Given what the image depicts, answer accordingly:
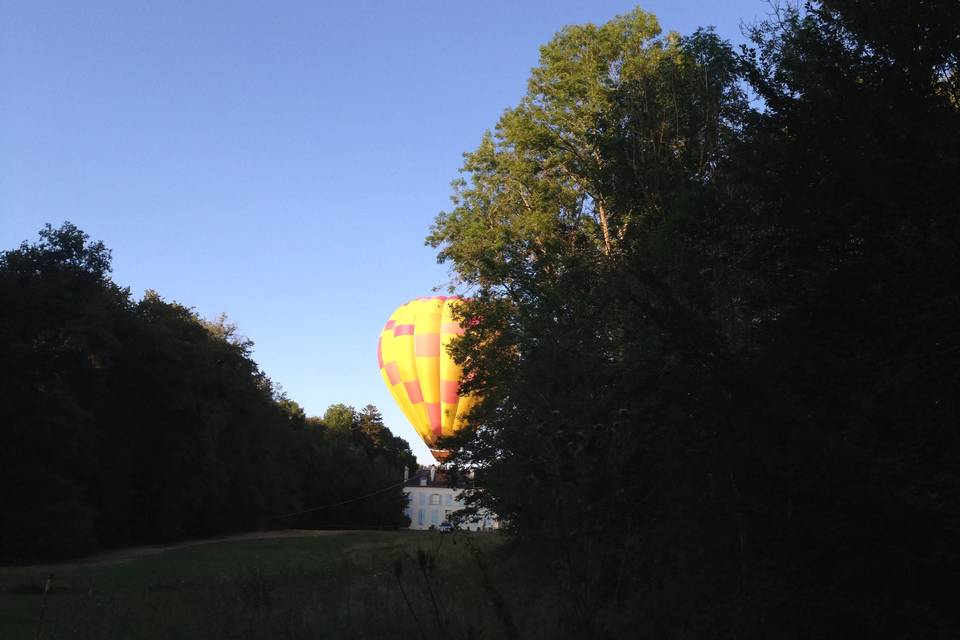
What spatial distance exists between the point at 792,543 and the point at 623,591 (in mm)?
2277

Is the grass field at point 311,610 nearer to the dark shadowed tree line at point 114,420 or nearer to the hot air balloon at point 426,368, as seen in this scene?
the dark shadowed tree line at point 114,420

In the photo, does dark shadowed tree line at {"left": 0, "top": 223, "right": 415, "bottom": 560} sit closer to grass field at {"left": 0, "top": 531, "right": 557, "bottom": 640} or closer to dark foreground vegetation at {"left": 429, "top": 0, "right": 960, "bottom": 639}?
grass field at {"left": 0, "top": 531, "right": 557, "bottom": 640}

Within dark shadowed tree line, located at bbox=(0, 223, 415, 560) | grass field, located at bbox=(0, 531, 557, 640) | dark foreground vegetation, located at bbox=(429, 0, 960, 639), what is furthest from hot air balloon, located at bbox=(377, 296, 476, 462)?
dark foreground vegetation, located at bbox=(429, 0, 960, 639)

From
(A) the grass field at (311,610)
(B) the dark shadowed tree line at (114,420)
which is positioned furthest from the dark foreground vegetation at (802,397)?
(B) the dark shadowed tree line at (114,420)

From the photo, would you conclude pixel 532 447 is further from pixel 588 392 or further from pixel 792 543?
pixel 792 543

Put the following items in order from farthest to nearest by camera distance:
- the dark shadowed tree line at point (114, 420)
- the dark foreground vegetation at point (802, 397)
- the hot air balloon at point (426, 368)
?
the hot air balloon at point (426, 368)
the dark shadowed tree line at point (114, 420)
the dark foreground vegetation at point (802, 397)

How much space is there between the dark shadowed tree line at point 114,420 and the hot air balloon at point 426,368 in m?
11.2

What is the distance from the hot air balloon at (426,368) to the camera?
4341 centimetres

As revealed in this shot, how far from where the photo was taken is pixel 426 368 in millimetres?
43594

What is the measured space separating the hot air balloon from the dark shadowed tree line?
1123 centimetres

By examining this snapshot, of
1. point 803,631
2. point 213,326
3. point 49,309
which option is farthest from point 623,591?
point 213,326

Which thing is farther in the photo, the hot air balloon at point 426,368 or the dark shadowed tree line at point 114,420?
the hot air balloon at point 426,368

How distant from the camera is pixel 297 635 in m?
8.44

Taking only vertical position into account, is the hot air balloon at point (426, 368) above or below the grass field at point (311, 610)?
above
